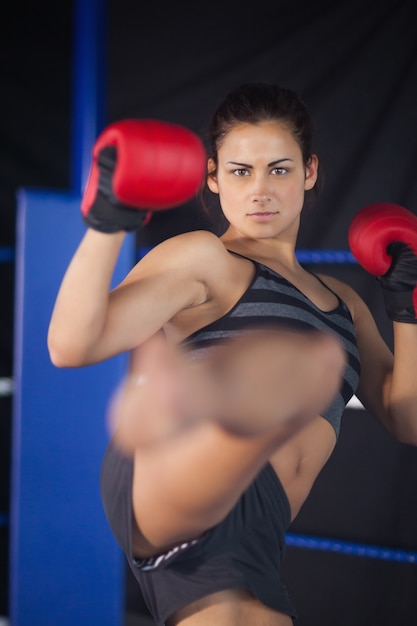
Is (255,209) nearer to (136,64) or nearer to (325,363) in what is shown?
(325,363)

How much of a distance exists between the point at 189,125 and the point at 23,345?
683mm

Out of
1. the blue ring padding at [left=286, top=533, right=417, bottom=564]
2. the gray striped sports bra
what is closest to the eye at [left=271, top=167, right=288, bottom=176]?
the gray striped sports bra

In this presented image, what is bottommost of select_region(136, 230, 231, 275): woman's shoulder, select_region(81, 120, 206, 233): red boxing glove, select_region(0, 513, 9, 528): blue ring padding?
select_region(0, 513, 9, 528): blue ring padding

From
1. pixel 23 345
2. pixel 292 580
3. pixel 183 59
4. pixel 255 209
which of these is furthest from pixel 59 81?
pixel 292 580

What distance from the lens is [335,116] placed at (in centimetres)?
189

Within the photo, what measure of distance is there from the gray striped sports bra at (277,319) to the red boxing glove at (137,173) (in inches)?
8.0

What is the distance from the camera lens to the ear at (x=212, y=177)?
4.08 feet

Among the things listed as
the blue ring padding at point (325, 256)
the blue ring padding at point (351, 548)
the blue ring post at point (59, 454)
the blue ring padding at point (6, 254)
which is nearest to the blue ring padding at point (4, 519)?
the blue ring post at point (59, 454)

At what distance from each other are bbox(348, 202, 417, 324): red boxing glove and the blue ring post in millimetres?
703

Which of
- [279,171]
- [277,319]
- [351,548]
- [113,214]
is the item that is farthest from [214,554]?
[351,548]

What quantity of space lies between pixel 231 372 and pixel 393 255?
2.18ft

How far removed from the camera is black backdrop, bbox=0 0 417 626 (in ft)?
6.00

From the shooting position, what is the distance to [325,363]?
0.71 meters

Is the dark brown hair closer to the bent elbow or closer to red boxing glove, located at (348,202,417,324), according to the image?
red boxing glove, located at (348,202,417,324)
